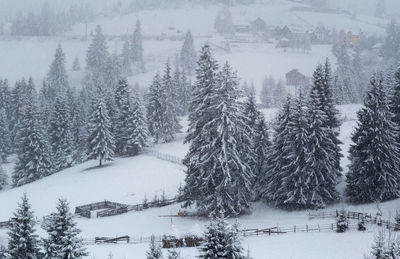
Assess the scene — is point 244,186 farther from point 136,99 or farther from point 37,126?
point 37,126

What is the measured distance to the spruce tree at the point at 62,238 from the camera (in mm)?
24000

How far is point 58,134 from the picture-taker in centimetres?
7594

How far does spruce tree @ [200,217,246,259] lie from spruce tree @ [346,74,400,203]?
25123 millimetres

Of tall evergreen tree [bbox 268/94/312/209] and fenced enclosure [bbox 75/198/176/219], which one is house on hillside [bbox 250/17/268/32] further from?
tall evergreen tree [bbox 268/94/312/209]

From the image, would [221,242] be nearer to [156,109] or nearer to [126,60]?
[156,109]

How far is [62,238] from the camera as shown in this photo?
2394 centimetres

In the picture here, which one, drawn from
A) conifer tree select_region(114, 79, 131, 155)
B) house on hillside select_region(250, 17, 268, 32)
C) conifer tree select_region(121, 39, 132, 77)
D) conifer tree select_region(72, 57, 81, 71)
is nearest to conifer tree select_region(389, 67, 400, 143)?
conifer tree select_region(114, 79, 131, 155)

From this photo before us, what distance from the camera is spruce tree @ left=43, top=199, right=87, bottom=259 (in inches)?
945

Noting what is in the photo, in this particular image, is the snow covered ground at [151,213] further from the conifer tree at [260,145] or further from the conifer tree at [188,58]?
the conifer tree at [188,58]

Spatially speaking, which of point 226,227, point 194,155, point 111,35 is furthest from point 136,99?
point 111,35

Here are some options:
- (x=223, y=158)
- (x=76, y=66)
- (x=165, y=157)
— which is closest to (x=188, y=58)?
(x=76, y=66)

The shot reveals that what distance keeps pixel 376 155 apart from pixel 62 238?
1151 inches

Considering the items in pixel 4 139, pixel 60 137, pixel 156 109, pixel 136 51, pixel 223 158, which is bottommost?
pixel 4 139

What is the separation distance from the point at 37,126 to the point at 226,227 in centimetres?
5710
